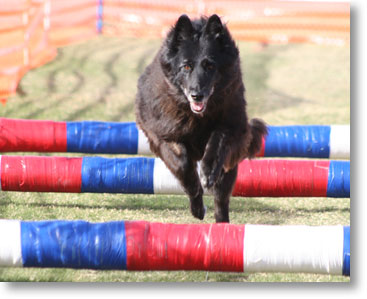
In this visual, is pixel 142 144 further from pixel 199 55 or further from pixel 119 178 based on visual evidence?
pixel 199 55

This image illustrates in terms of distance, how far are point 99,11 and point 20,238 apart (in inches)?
382

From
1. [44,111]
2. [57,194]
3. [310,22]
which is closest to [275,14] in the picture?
[310,22]

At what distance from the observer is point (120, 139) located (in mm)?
5832

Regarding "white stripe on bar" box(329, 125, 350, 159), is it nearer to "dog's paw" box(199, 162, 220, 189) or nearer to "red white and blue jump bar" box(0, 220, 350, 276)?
"dog's paw" box(199, 162, 220, 189)

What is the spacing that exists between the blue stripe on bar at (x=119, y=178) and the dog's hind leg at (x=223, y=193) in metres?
0.57

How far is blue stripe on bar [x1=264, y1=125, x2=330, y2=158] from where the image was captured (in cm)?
583

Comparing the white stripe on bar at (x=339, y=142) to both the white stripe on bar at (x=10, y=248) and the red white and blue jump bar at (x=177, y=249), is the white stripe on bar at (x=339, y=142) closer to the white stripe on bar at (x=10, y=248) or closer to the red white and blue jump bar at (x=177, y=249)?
the red white and blue jump bar at (x=177, y=249)

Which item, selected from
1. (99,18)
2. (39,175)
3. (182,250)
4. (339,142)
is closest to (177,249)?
(182,250)

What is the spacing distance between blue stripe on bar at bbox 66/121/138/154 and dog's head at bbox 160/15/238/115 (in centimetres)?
157

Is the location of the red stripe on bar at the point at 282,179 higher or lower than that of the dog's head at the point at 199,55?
lower

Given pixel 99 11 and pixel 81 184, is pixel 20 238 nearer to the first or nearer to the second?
pixel 81 184

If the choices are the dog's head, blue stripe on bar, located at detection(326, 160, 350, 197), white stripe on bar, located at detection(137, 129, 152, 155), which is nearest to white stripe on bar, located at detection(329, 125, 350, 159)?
blue stripe on bar, located at detection(326, 160, 350, 197)

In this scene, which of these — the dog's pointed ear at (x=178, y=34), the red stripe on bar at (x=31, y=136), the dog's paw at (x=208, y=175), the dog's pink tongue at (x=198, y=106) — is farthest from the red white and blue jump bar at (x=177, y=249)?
the red stripe on bar at (x=31, y=136)

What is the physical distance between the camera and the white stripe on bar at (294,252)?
3727 millimetres
